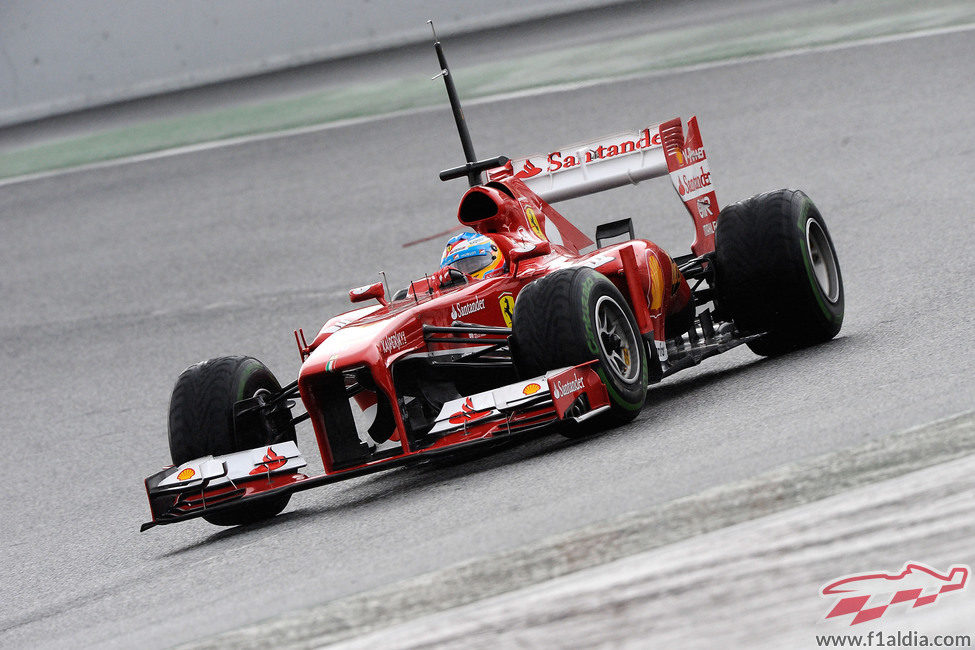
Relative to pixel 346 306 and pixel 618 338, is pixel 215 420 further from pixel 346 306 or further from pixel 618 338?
pixel 346 306

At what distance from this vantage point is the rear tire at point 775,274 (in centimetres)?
741

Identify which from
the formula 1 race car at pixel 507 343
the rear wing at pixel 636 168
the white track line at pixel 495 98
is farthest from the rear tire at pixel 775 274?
the white track line at pixel 495 98

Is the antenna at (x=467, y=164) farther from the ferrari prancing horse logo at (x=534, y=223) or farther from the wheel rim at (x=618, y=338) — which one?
the wheel rim at (x=618, y=338)

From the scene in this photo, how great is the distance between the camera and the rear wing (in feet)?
26.9

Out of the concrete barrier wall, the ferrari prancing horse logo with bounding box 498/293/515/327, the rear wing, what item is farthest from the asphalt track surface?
the concrete barrier wall

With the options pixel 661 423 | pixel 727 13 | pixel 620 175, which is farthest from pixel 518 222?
pixel 727 13

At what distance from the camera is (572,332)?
20.1 feet

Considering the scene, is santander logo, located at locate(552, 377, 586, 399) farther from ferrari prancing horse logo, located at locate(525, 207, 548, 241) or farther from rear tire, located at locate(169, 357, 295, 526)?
ferrari prancing horse logo, located at locate(525, 207, 548, 241)

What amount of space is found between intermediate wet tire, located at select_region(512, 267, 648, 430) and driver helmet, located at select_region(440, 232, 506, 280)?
1.11 metres

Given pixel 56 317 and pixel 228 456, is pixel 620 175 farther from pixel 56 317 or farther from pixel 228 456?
pixel 56 317

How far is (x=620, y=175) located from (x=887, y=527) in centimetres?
574

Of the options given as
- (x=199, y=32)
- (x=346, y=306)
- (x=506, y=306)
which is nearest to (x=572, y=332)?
(x=506, y=306)

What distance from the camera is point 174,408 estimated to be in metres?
6.63

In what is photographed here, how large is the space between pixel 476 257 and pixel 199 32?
1147 centimetres
